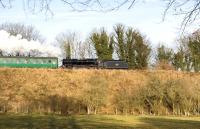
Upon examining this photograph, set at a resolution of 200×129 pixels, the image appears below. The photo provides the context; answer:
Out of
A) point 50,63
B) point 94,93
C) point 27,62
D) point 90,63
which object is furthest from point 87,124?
point 50,63

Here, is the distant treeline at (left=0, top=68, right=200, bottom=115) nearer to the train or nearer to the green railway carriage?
the green railway carriage

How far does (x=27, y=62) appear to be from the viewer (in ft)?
208

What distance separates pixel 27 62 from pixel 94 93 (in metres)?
20.0

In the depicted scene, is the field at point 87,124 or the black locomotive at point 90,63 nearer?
the field at point 87,124

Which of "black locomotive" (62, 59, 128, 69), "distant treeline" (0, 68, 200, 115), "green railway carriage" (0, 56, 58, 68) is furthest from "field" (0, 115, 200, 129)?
"black locomotive" (62, 59, 128, 69)

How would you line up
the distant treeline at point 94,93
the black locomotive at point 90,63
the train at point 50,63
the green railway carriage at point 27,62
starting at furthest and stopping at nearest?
the black locomotive at point 90,63 < the train at point 50,63 < the green railway carriage at point 27,62 < the distant treeline at point 94,93

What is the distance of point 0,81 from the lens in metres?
55.5

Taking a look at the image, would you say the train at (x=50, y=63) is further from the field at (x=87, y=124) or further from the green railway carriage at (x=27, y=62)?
the field at (x=87, y=124)

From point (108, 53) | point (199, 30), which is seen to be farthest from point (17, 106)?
point (199, 30)

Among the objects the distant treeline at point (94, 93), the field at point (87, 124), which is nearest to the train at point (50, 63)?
the distant treeline at point (94, 93)

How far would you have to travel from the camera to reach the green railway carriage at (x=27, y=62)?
2453 inches

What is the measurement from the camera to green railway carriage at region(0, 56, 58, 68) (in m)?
62.3

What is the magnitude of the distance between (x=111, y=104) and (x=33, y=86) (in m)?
10.1

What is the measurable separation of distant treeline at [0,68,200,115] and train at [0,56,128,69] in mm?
3922
